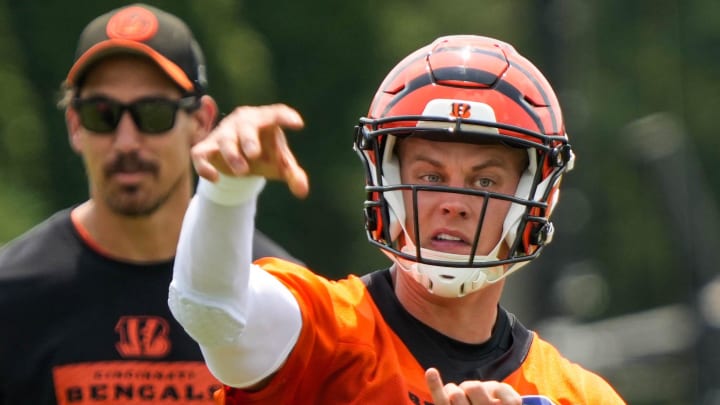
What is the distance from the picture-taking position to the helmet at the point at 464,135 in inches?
161

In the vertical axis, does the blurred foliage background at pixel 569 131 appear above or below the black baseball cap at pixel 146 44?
below

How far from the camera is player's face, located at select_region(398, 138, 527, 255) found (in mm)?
4074

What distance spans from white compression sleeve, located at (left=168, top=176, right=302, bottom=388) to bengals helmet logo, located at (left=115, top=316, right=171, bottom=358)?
1556 mm

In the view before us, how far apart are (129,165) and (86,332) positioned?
616 mm

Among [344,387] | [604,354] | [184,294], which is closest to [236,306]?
[184,294]

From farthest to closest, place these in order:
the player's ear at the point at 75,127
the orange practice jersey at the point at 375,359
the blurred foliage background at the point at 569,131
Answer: the blurred foliage background at the point at 569,131 → the player's ear at the point at 75,127 → the orange practice jersey at the point at 375,359

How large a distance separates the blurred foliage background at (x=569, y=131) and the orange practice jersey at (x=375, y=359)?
6.46m

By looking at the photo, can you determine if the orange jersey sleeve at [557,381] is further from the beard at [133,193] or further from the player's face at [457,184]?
the beard at [133,193]

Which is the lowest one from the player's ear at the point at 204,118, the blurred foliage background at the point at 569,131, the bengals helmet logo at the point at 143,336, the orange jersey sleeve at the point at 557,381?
the blurred foliage background at the point at 569,131

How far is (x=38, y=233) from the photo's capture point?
5605mm

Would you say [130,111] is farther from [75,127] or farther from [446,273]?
[446,273]

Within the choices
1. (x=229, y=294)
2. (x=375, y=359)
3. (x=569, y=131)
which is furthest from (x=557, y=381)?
(x=569, y=131)

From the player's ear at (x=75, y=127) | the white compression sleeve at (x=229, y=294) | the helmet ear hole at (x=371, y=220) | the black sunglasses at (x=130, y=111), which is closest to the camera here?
the white compression sleeve at (x=229, y=294)

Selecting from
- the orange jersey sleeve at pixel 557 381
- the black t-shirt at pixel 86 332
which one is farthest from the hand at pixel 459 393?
the black t-shirt at pixel 86 332
